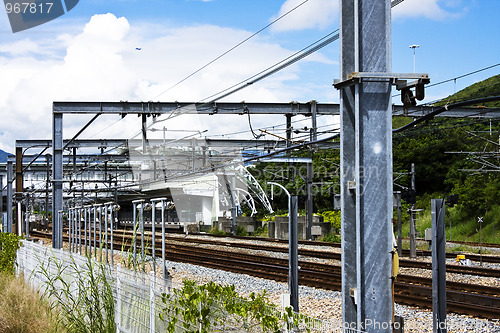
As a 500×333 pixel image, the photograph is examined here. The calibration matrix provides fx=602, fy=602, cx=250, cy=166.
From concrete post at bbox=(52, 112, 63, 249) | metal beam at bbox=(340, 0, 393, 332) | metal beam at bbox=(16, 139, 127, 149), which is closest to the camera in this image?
metal beam at bbox=(340, 0, 393, 332)

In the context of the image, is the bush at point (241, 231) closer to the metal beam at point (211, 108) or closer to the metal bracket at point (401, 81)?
the metal beam at point (211, 108)

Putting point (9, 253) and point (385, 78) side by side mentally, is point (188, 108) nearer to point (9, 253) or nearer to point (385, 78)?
point (9, 253)

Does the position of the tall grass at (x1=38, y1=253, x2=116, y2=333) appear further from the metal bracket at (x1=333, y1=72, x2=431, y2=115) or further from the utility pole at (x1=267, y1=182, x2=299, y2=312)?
the metal bracket at (x1=333, y1=72, x2=431, y2=115)

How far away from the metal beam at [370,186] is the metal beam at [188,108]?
18381mm

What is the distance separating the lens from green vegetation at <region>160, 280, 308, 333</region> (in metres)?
5.18

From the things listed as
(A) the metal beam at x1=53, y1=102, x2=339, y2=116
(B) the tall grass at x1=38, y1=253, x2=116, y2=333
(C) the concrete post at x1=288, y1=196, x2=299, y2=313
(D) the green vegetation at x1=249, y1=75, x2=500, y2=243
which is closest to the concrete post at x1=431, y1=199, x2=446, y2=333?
(C) the concrete post at x1=288, y1=196, x2=299, y2=313


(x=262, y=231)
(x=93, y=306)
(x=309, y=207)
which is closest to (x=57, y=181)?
(x=93, y=306)

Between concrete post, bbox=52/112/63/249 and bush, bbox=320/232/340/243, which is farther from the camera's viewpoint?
bush, bbox=320/232/340/243

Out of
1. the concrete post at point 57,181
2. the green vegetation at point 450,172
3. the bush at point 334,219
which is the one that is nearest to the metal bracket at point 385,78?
the concrete post at point 57,181

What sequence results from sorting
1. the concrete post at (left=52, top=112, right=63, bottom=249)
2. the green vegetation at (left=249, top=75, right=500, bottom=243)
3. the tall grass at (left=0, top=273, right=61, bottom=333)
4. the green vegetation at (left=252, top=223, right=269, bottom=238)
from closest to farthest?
1. the tall grass at (left=0, top=273, right=61, bottom=333)
2. the concrete post at (left=52, top=112, right=63, bottom=249)
3. the green vegetation at (left=249, top=75, right=500, bottom=243)
4. the green vegetation at (left=252, top=223, right=269, bottom=238)

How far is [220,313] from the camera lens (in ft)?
18.3

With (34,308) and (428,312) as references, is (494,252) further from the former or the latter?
(34,308)

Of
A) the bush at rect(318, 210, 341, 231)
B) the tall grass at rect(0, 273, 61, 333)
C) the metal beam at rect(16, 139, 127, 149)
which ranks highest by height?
the metal beam at rect(16, 139, 127, 149)

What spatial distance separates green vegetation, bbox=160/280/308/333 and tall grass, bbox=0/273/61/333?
4011mm
